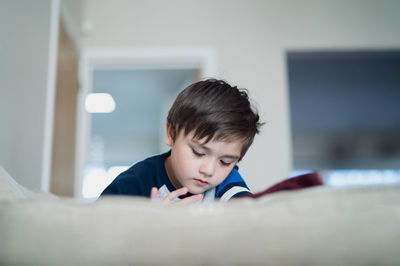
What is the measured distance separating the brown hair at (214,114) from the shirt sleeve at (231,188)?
90mm

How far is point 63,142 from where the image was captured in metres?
2.58

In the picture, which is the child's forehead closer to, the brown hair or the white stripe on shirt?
the brown hair

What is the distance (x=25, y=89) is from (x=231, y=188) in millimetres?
1157

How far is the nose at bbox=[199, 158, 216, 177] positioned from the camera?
1110 mm

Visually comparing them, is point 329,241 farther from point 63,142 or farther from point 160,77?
point 160,77

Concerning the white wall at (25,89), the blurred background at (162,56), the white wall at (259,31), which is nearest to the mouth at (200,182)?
the blurred background at (162,56)

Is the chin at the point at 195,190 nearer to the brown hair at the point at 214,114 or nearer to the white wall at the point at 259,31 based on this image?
the brown hair at the point at 214,114

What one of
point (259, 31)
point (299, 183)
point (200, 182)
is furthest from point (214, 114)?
point (259, 31)

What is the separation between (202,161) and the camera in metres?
1.13

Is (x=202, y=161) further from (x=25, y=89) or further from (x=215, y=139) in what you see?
(x=25, y=89)

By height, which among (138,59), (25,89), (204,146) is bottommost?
(204,146)

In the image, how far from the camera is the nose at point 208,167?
111cm

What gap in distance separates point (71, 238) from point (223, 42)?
118 inches

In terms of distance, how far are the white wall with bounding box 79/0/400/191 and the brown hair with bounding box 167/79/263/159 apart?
1904 mm
